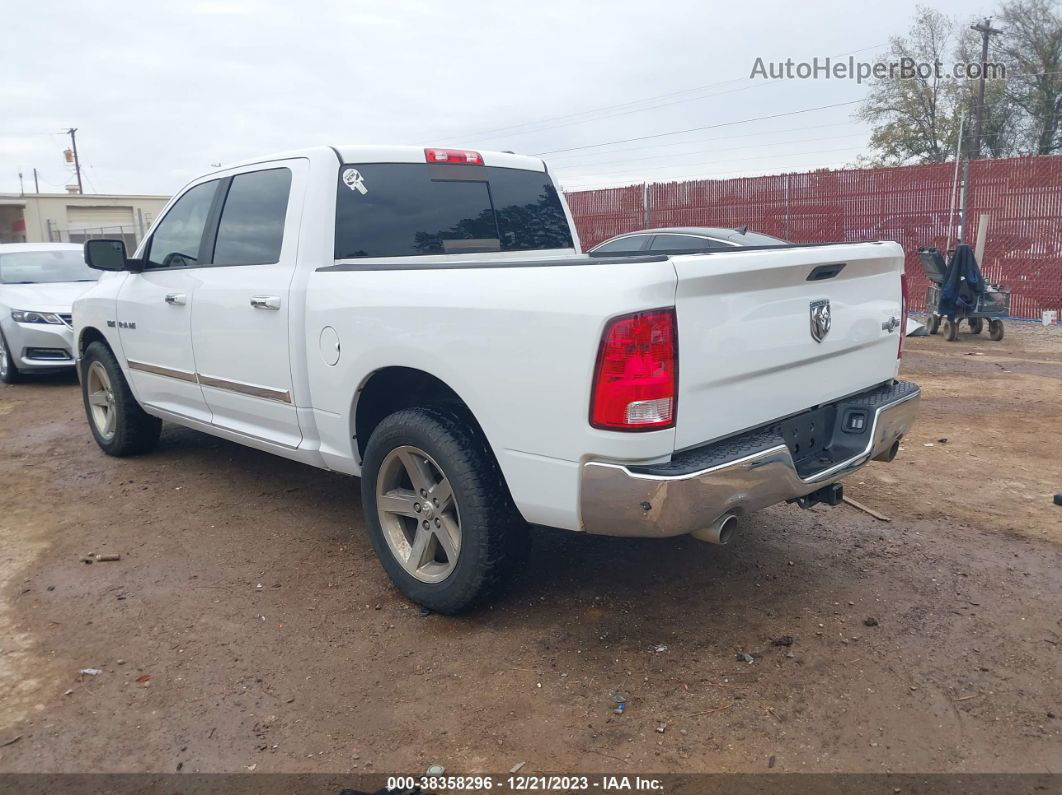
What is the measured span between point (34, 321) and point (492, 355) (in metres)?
8.29

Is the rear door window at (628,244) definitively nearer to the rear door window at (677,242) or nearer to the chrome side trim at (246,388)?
the rear door window at (677,242)

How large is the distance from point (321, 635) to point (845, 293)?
2592 mm

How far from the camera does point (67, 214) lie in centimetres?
4053

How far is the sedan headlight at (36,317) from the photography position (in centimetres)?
933

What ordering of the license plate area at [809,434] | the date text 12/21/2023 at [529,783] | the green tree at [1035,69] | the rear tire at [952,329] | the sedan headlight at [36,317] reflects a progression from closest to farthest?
1. the date text 12/21/2023 at [529,783]
2. the license plate area at [809,434]
3. the sedan headlight at [36,317]
4. the rear tire at [952,329]
5. the green tree at [1035,69]

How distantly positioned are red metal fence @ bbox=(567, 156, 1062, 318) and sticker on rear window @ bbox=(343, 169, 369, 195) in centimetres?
1260

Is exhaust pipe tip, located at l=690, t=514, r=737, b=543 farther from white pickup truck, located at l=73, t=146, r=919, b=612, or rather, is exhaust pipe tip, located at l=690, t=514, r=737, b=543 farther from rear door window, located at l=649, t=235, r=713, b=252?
rear door window, located at l=649, t=235, r=713, b=252

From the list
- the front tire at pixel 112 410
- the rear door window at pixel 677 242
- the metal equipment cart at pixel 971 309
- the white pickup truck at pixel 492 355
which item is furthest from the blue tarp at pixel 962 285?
the front tire at pixel 112 410

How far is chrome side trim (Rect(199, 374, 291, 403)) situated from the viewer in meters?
4.15

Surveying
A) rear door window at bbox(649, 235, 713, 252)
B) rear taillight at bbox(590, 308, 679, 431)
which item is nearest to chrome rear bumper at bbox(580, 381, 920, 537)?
rear taillight at bbox(590, 308, 679, 431)

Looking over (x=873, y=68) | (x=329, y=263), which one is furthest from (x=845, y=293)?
(x=873, y=68)

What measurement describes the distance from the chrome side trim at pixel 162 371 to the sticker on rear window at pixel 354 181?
1.58m

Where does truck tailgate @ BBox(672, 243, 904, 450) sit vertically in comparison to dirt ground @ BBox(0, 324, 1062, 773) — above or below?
above

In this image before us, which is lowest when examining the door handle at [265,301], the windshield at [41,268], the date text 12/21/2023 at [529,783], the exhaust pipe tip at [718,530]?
the date text 12/21/2023 at [529,783]
